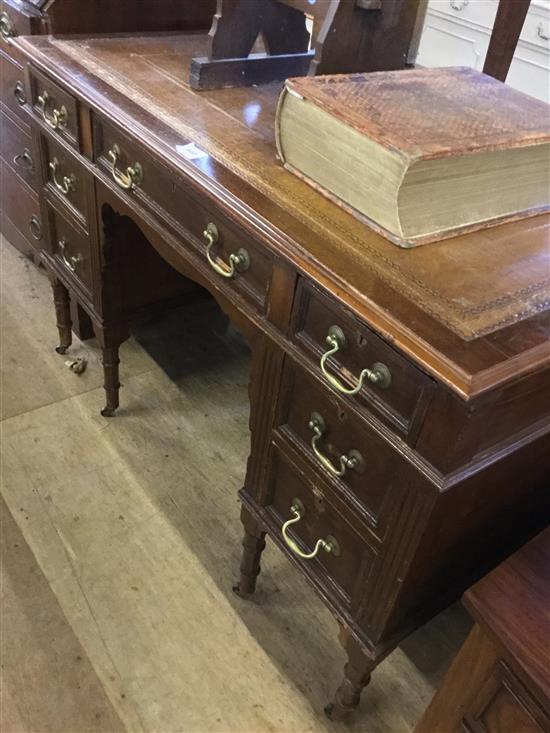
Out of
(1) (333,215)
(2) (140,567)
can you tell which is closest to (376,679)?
(2) (140,567)

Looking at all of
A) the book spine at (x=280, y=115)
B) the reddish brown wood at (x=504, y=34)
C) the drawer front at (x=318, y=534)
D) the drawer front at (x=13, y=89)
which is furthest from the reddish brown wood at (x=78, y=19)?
the drawer front at (x=318, y=534)

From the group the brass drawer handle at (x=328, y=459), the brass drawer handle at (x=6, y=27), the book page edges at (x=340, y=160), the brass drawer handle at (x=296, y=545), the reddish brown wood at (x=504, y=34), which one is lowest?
the brass drawer handle at (x=296, y=545)

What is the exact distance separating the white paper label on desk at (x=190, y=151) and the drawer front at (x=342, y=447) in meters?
0.33

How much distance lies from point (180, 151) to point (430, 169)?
38 cm

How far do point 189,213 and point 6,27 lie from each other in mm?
993

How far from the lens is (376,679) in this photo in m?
1.25

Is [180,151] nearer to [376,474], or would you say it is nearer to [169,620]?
[376,474]

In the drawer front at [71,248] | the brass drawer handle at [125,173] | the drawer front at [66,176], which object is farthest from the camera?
the drawer front at [71,248]

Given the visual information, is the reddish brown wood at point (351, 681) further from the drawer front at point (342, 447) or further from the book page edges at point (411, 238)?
the book page edges at point (411, 238)

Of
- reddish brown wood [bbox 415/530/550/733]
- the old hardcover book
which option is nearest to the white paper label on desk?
the old hardcover book

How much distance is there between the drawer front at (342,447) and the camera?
0.81 m

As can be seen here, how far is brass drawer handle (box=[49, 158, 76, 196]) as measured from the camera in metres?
1.38

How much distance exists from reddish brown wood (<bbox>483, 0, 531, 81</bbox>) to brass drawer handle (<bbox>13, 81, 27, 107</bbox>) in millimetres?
1114

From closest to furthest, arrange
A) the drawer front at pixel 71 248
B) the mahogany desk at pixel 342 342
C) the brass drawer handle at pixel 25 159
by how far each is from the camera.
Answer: the mahogany desk at pixel 342 342, the drawer front at pixel 71 248, the brass drawer handle at pixel 25 159
